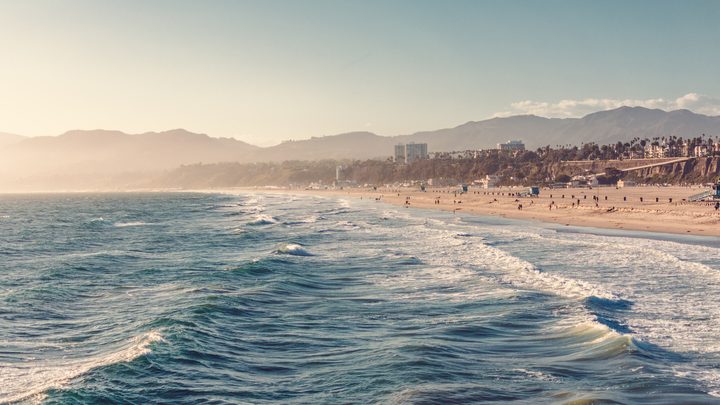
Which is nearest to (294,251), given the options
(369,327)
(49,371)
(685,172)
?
(369,327)

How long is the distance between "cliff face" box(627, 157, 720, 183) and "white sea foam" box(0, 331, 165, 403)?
153221 millimetres

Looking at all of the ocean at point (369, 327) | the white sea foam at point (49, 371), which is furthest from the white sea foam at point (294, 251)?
the white sea foam at point (49, 371)

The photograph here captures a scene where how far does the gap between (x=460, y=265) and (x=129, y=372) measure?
831 inches

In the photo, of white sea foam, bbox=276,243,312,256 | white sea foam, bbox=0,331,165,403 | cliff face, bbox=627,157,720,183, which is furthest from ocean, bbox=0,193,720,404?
cliff face, bbox=627,157,720,183

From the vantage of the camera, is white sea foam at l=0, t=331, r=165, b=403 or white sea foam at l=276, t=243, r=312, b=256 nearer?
white sea foam at l=0, t=331, r=165, b=403

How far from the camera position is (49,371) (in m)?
15.1

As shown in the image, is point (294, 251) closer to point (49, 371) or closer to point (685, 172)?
point (49, 371)

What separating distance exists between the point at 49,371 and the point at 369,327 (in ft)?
29.6

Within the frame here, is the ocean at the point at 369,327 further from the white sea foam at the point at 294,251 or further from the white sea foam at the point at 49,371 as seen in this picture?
the white sea foam at the point at 294,251

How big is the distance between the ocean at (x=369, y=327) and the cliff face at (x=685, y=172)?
411ft

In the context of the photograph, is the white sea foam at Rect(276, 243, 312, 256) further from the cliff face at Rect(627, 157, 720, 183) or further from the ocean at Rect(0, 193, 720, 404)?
the cliff face at Rect(627, 157, 720, 183)

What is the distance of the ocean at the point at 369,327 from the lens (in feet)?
44.4

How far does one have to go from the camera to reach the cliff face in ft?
487

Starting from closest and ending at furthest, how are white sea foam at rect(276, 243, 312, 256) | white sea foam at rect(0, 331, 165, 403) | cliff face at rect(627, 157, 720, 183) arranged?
white sea foam at rect(0, 331, 165, 403)
white sea foam at rect(276, 243, 312, 256)
cliff face at rect(627, 157, 720, 183)
